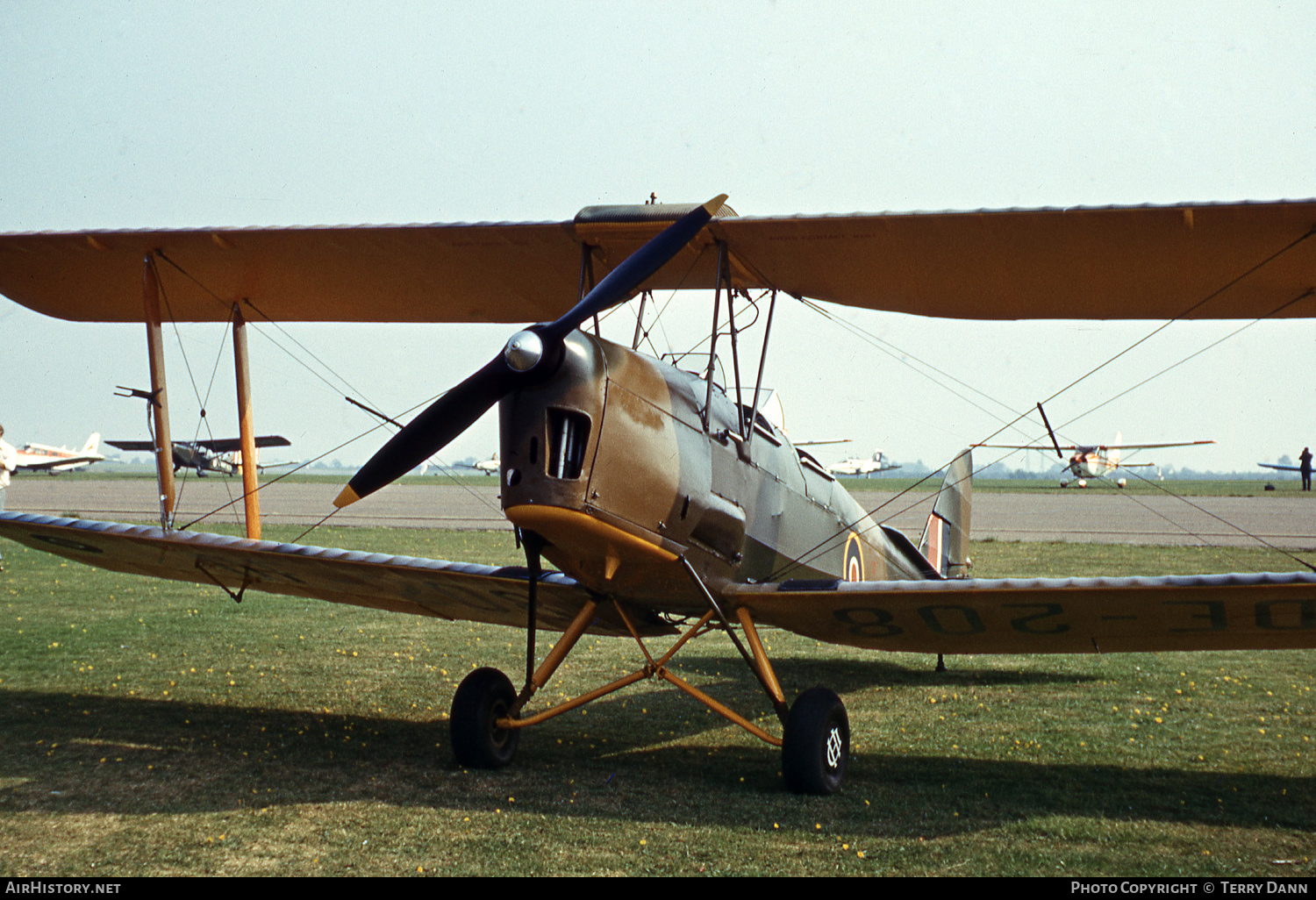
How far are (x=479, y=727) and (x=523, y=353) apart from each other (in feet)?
6.76

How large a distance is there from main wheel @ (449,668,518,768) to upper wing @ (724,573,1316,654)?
52.8 inches

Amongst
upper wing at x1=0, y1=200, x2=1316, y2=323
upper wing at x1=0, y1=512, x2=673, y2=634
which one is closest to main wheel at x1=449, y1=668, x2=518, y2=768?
upper wing at x1=0, y1=512, x2=673, y2=634

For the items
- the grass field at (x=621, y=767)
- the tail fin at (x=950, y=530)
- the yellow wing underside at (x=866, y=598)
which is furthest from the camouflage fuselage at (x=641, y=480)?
the tail fin at (x=950, y=530)

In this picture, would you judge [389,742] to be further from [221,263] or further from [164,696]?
[221,263]

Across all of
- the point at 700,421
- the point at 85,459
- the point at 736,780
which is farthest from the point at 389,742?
the point at 85,459

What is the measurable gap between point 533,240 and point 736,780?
3333 millimetres

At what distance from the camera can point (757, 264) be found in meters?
5.86

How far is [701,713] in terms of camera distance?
22.2 feet

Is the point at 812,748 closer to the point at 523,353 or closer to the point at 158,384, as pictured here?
the point at 523,353

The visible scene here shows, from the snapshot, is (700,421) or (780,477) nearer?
(700,421)

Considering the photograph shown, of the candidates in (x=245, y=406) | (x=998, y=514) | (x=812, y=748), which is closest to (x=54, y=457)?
(x=998, y=514)

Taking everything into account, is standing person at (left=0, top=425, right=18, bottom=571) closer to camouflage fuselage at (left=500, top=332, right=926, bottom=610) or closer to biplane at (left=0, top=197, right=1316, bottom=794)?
biplane at (left=0, top=197, right=1316, bottom=794)

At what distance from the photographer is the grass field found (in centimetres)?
370

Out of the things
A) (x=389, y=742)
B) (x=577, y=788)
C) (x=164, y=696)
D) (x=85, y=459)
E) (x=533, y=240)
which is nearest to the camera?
(x=577, y=788)
